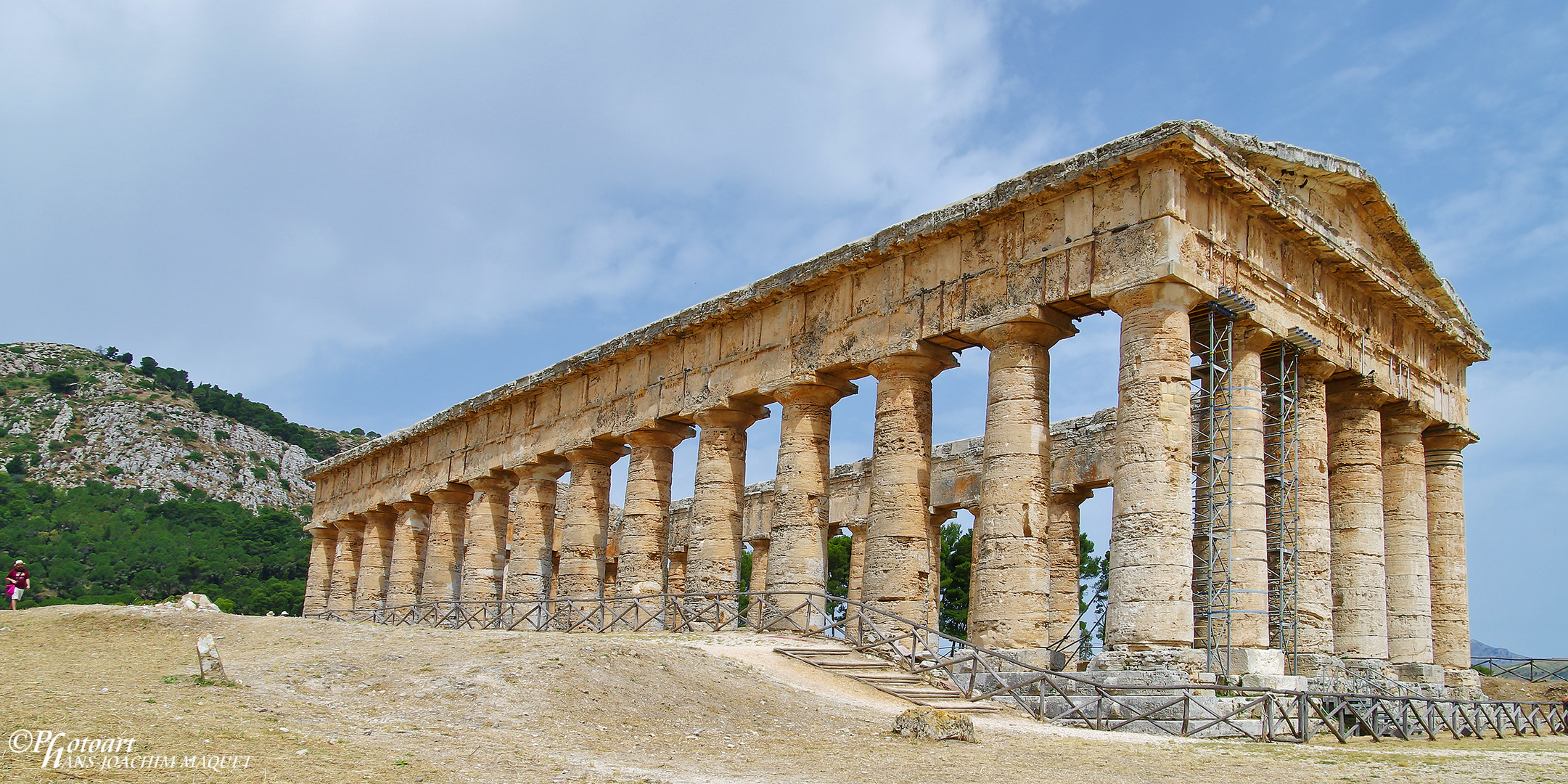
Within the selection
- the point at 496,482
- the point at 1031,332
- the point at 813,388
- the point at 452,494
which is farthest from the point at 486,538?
the point at 1031,332

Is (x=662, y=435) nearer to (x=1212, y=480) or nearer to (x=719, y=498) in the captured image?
(x=719, y=498)

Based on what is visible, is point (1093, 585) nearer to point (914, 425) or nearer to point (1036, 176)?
point (914, 425)

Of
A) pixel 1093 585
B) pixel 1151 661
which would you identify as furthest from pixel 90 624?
pixel 1093 585

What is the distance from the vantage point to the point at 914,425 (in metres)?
21.9

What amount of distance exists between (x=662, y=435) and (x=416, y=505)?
1361 cm

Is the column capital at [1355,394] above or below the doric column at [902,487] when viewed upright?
above

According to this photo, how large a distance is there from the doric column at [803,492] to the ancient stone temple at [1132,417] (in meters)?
0.05

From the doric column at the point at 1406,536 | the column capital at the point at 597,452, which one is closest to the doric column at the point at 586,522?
the column capital at the point at 597,452

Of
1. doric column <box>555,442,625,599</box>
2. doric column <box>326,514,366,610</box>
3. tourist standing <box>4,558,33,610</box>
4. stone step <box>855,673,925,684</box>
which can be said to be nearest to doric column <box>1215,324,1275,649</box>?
stone step <box>855,673,925,684</box>

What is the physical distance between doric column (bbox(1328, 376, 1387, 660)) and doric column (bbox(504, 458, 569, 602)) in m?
18.8

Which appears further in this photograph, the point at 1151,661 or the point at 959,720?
the point at 1151,661

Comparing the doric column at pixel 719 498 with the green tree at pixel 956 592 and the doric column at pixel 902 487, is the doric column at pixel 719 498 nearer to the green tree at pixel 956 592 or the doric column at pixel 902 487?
the doric column at pixel 902 487

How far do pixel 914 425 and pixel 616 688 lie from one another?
9.35 m

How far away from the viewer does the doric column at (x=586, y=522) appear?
29.1 meters
